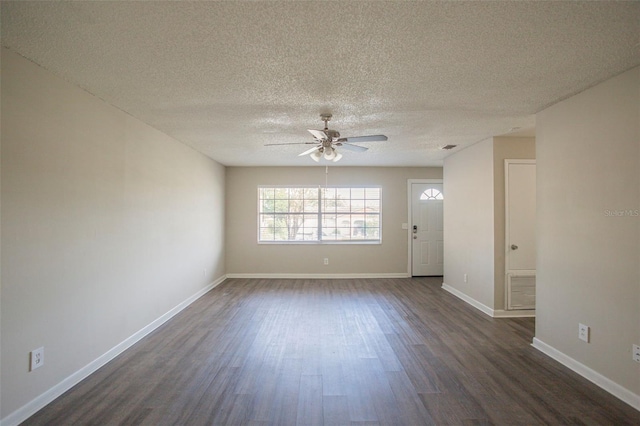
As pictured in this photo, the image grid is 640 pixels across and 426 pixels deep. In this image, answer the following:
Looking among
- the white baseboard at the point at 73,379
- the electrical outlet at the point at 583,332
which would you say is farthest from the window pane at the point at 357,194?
the electrical outlet at the point at 583,332

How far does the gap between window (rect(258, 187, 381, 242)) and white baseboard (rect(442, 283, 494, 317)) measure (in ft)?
5.56

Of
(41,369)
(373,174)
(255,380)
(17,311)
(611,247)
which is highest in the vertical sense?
(373,174)

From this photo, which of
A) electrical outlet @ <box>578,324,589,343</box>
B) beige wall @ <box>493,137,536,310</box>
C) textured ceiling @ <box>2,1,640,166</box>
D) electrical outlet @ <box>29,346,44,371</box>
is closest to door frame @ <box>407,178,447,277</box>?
beige wall @ <box>493,137,536,310</box>

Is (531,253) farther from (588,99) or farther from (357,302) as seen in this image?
(357,302)

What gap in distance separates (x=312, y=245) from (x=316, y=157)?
2.97m

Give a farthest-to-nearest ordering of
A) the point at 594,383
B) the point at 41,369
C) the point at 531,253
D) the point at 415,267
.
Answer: the point at 415,267 < the point at 531,253 < the point at 594,383 < the point at 41,369

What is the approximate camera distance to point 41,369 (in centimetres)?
191

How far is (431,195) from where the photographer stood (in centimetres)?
600

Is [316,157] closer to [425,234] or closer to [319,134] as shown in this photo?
[319,134]

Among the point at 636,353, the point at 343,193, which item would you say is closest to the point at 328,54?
the point at 636,353

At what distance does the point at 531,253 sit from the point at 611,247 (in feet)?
5.36

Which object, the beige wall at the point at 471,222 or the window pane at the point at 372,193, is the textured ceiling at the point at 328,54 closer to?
the beige wall at the point at 471,222

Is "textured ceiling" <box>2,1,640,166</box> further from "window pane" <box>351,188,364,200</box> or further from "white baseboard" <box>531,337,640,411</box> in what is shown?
"window pane" <box>351,188,364,200</box>

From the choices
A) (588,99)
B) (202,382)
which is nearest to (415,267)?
(588,99)
